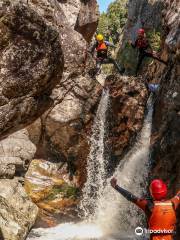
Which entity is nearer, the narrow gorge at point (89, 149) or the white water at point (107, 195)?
the narrow gorge at point (89, 149)

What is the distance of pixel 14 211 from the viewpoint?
57.0ft

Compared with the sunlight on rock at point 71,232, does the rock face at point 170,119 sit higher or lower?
higher

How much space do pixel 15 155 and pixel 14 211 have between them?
460 cm

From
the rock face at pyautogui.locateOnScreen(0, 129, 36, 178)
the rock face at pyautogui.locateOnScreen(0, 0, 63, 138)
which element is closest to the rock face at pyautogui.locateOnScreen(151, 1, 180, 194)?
the rock face at pyautogui.locateOnScreen(0, 129, 36, 178)

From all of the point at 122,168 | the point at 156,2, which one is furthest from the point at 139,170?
the point at 156,2

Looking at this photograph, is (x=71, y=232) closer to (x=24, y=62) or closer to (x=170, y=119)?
(x=170, y=119)

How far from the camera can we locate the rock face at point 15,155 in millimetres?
20000

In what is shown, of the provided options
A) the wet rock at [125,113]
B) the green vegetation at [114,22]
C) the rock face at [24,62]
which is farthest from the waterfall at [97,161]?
the green vegetation at [114,22]

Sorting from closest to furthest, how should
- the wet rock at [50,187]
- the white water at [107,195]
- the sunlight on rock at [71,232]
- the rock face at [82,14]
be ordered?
the sunlight on rock at [71,232] → the white water at [107,195] → the wet rock at [50,187] → the rock face at [82,14]

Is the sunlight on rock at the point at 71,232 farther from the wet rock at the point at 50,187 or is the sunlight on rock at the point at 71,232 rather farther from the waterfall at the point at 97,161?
the waterfall at the point at 97,161

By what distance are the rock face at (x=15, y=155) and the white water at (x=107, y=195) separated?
3.60 m

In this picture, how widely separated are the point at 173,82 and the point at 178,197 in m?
12.2

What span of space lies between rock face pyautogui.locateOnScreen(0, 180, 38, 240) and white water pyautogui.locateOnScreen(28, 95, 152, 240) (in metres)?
3.12

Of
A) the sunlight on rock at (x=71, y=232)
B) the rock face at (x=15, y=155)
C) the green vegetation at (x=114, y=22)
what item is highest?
the green vegetation at (x=114, y=22)
